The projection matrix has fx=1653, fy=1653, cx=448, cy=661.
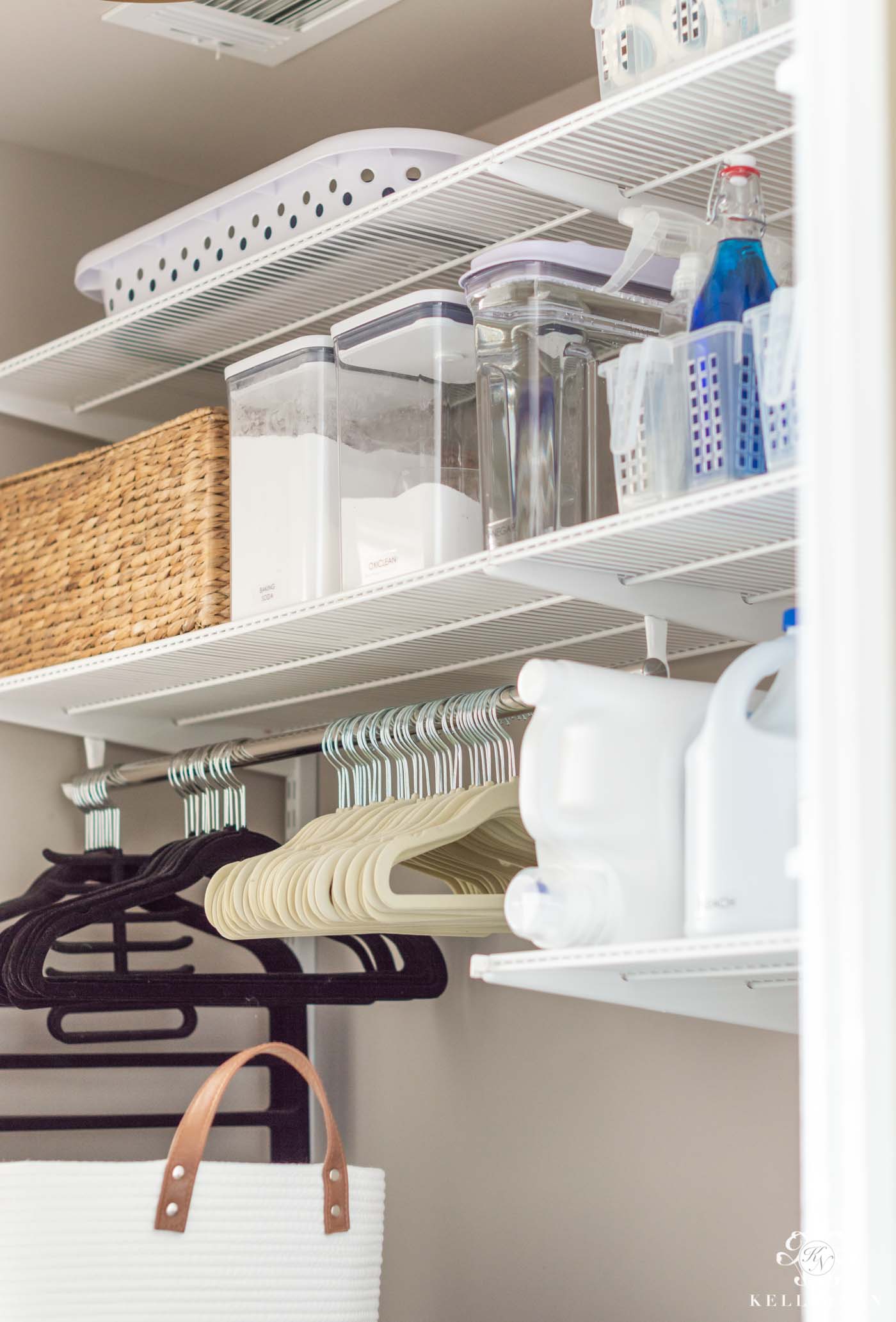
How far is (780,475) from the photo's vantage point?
4.85ft

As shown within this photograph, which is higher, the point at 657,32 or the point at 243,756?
the point at 657,32

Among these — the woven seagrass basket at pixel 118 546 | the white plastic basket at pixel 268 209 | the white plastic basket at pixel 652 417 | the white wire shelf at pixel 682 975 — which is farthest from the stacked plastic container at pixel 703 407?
the woven seagrass basket at pixel 118 546

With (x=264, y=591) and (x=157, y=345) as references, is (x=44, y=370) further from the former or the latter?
(x=264, y=591)

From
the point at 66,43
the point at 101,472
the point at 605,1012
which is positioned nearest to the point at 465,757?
the point at 605,1012

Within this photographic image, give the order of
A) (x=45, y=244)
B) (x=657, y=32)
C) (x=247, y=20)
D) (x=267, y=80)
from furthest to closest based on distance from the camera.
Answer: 1. (x=45, y=244)
2. (x=267, y=80)
3. (x=247, y=20)
4. (x=657, y=32)

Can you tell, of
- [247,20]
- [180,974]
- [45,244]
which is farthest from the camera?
[45,244]

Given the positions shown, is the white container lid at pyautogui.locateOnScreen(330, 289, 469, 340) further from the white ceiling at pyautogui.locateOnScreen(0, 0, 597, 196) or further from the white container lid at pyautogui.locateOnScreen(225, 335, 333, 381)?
the white ceiling at pyautogui.locateOnScreen(0, 0, 597, 196)

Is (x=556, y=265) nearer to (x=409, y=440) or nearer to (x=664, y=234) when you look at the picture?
(x=664, y=234)

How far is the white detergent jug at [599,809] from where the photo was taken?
61.9 inches

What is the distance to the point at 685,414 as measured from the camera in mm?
1612

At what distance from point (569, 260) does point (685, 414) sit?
30 centimetres

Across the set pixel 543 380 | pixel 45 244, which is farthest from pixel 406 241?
pixel 45 244

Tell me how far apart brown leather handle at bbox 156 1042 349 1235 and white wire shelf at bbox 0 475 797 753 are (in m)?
0.54

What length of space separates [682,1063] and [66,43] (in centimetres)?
178
